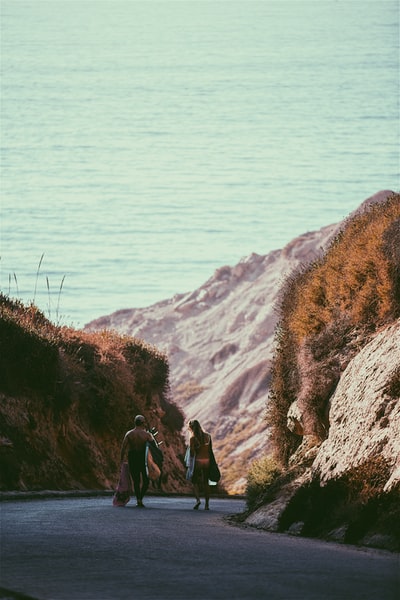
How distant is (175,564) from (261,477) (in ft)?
35.6

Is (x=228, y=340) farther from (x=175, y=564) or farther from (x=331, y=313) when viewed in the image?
(x=175, y=564)

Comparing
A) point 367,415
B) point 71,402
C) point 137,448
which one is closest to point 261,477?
point 137,448

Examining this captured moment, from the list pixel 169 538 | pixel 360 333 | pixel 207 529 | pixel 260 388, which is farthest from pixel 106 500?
pixel 260 388

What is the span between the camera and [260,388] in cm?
11169

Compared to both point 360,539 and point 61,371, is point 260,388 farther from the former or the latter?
point 360,539

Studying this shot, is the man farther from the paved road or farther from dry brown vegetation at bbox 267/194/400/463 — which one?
the paved road

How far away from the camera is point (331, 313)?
82.2 feet

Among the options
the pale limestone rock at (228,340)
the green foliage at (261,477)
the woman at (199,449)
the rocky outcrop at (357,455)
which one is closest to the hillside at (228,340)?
the pale limestone rock at (228,340)

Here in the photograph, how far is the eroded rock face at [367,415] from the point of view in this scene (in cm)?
1909

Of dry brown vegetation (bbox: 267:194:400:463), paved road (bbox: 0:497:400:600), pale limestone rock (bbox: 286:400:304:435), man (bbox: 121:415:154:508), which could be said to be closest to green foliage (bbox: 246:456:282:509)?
dry brown vegetation (bbox: 267:194:400:463)

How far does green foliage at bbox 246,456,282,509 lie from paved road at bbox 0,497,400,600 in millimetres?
4831

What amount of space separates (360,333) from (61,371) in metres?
16.5

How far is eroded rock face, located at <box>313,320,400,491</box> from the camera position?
1909 cm

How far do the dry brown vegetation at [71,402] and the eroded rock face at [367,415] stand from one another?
10.6 metres
